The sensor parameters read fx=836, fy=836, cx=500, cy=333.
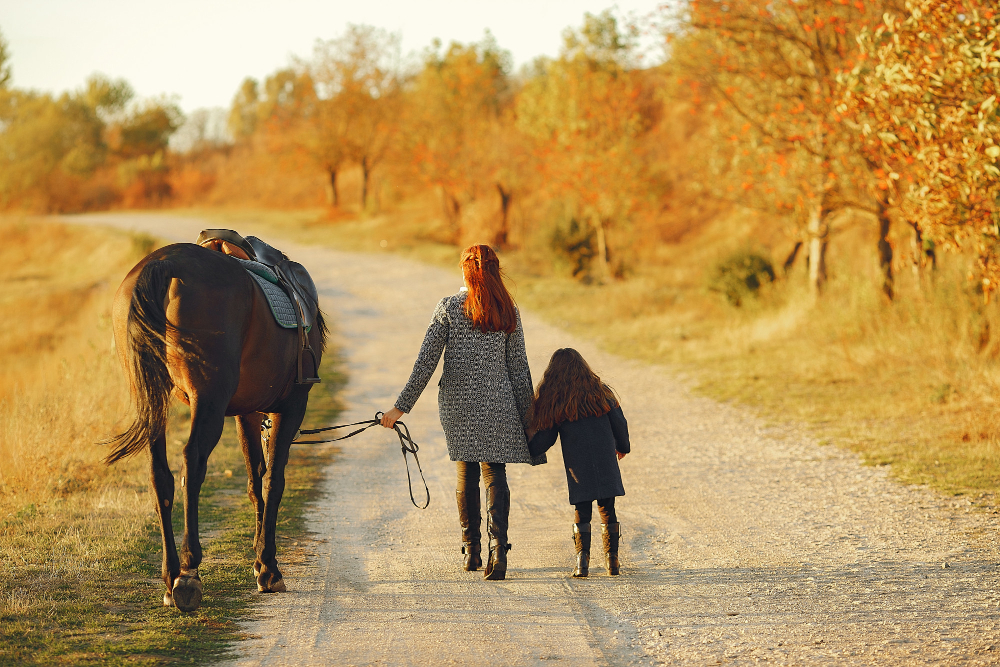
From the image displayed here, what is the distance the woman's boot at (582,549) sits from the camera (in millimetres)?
4719

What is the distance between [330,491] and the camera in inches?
269

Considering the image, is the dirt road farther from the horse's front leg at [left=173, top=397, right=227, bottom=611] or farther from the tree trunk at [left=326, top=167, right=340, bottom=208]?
the tree trunk at [left=326, top=167, right=340, bottom=208]

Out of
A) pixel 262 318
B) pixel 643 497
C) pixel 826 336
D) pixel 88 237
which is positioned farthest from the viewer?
pixel 88 237

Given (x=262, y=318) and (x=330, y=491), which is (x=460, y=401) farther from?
(x=330, y=491)

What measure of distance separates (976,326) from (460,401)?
826cm

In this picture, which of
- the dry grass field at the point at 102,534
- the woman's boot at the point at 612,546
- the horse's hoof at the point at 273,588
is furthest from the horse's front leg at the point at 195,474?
the woman's boot at the point at 612,546

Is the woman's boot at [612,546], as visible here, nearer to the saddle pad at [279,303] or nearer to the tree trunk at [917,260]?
the saddle pad at [279,303]

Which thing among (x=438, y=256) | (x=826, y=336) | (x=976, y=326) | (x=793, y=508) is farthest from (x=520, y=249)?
(x=793, y=508)

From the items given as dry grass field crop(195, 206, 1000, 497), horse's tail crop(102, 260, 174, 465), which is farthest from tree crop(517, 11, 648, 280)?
horse's tail crop(102, 260, 174, 465)

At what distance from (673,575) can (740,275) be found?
40.4 feet

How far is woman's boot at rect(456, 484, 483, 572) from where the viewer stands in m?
4.93

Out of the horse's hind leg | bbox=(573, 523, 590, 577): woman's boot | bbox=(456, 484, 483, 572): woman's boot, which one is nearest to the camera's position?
the horse's hind leg

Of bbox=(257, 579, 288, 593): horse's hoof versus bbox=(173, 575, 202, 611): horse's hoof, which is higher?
bbox=(173, 575, 202, 611): horse's hoof

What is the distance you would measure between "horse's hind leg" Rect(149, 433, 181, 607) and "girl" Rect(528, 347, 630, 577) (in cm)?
199
